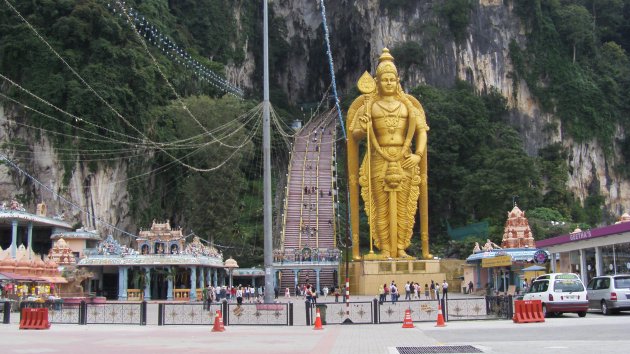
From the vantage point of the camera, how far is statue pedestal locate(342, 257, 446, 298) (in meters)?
30.9

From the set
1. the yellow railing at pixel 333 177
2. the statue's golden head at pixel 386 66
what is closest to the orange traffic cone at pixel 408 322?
the statue's golden head at pixel 386 66

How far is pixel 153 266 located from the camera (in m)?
36.1

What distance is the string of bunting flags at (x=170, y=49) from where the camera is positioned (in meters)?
47.0

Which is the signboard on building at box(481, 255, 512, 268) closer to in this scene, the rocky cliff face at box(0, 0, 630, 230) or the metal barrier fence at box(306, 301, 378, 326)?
the metal barrier fence at box(306, 301, 378, 326)

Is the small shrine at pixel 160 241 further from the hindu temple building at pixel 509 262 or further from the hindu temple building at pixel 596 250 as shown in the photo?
the hindu temple building at pixel 596 250

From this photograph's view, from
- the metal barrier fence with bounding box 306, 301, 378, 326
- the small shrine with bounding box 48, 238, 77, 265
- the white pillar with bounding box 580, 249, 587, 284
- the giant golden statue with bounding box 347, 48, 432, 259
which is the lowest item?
the metal barrier fence with bounding box 306, 301, 378, 326

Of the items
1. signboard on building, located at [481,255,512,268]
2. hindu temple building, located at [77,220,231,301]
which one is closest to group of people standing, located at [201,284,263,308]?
hindu temple building, located at [77,220,231,301]

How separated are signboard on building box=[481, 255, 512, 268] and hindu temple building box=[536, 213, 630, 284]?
76.3 inches

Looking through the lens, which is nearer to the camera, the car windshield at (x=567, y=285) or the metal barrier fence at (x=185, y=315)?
the car windshield at (x=567, y=285)

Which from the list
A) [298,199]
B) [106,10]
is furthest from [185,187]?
[106,10]

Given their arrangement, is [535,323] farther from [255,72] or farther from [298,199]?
[255,72]

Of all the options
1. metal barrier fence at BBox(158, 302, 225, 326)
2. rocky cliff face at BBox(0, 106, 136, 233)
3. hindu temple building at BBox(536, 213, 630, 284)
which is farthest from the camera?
rocky cliff face at BBox(0, 106, 136, 233)

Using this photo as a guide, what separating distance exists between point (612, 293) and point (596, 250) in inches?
273

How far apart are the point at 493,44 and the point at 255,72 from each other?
24.5 m
